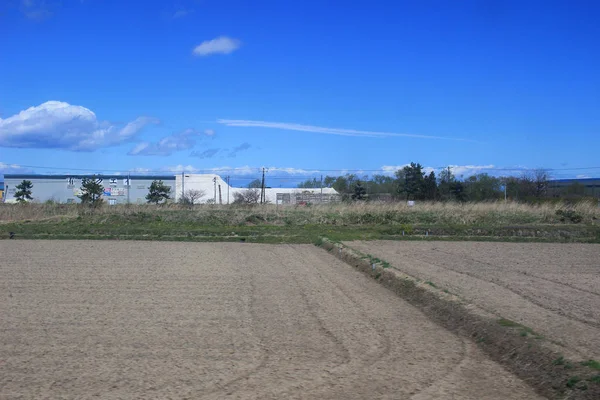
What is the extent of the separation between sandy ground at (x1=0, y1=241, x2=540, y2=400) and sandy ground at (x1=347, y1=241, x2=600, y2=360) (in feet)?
4.91

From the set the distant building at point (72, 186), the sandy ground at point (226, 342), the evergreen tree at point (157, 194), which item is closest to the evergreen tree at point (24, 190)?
the distant building at point (72, 186)

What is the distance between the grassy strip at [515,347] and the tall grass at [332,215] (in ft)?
99.6

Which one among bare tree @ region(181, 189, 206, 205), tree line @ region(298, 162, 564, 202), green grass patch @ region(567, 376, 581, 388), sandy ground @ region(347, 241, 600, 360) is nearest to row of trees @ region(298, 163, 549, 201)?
tree line @ region(298, 162, 564, 202)

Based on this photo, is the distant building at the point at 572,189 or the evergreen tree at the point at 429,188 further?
the distant building at the point at 572,189

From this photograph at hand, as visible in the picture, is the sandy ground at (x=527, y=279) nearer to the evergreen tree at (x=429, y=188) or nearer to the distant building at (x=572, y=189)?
the evergreen tree at (x=429, y=188)

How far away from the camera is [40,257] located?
75.2 ft

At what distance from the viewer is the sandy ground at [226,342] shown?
703 centimetres

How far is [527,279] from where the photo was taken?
53.9ft

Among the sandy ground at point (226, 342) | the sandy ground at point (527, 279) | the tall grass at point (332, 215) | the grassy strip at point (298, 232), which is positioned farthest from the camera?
the tall grass at point (332, 215)

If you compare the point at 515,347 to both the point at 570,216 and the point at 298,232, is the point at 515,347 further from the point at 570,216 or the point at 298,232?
the point at 570,216

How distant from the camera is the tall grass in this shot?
4428 centimetres

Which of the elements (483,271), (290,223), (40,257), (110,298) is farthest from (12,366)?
(290,223)

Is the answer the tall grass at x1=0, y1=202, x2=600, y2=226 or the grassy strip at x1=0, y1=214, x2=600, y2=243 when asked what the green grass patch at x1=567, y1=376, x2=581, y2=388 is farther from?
the tall grass at x1=0, y1=202, x2=600, y2=226

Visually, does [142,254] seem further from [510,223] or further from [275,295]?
[510,223]
